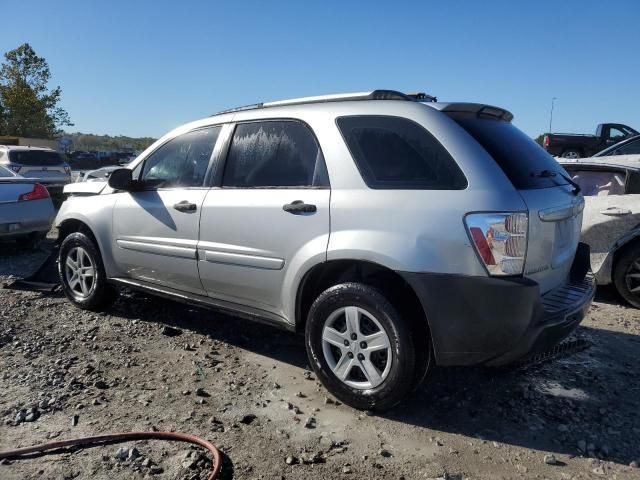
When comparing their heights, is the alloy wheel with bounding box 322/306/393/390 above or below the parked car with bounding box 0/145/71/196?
below

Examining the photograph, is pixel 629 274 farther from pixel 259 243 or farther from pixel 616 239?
pixel 259 243

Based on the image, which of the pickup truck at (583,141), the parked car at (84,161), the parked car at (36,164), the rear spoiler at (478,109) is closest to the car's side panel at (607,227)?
the rear spoiler at (478,109)

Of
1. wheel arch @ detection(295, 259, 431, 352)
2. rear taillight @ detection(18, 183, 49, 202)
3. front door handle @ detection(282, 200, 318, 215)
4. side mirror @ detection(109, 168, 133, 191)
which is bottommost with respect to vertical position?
wheel arch @ detection(295, 259, 431, 352)

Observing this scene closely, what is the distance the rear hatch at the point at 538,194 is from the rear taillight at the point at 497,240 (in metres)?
0.11

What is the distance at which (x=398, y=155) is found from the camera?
10.3 ft

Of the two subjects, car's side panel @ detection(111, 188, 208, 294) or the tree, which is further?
the tree

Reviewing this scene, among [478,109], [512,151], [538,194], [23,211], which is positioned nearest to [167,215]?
[478,109]

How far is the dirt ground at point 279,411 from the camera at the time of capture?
107 inches

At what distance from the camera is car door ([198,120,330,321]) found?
3.37m

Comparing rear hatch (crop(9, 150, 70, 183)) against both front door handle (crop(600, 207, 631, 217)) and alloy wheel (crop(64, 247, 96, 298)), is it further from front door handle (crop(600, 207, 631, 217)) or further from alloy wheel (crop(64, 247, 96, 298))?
front door handle (crop(600, 207, 631, 217))

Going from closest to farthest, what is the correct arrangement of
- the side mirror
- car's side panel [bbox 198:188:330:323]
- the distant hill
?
car's side panel [bbox 198:188:330:323], the side mirror, the distant hill

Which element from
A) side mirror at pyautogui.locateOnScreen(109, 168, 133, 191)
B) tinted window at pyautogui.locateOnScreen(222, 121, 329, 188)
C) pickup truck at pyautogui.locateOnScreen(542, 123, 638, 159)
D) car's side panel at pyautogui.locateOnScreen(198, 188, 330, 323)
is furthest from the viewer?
pickup truck at pyautogui.locateOnScreen(542, 123, 638, 159)

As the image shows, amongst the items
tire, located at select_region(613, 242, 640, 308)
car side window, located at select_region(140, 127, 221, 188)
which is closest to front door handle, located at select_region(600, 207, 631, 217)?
tire, located at select_region(613, 242, 640, 308)

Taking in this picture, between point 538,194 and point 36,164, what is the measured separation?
14.3 meters
